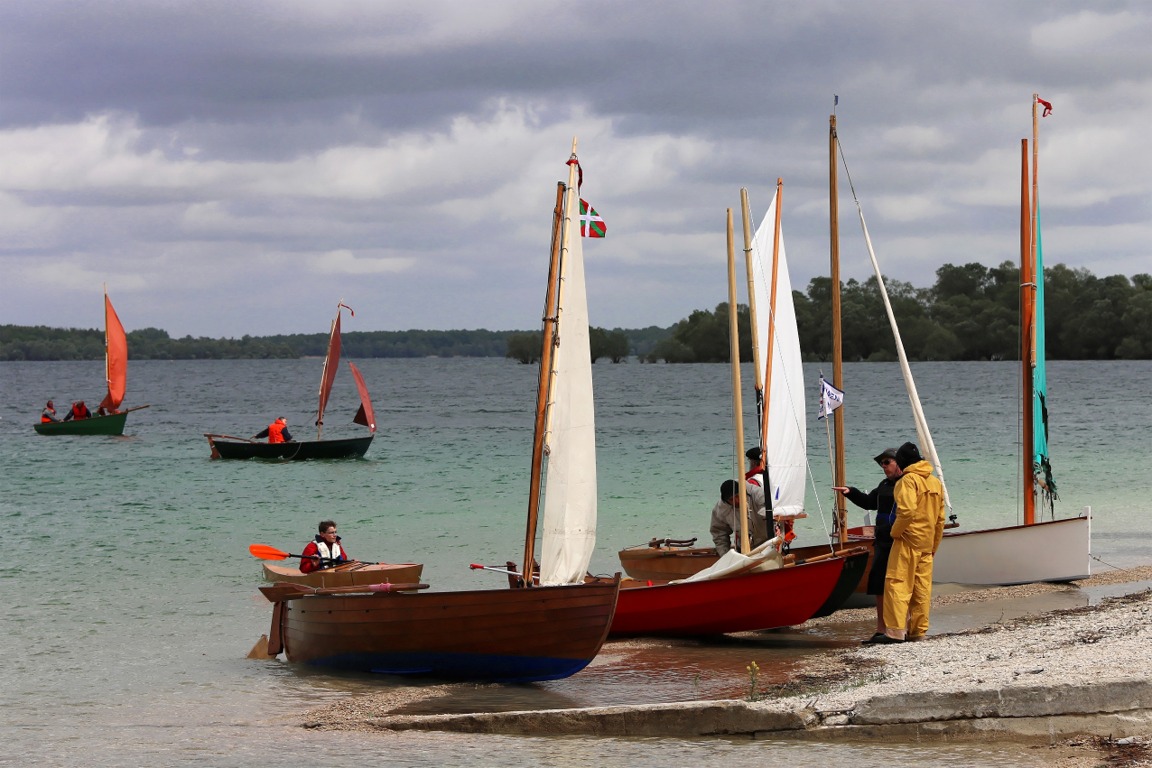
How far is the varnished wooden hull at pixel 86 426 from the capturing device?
56.5 meters

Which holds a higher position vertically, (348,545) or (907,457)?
(907,457)

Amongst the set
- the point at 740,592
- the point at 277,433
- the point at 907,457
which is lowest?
the point at 740,592

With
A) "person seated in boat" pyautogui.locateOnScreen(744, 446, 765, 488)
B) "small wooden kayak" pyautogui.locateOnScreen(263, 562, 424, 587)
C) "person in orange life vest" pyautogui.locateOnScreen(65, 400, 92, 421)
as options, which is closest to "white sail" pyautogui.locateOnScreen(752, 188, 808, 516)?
"person seated in boat" pyautogui.locateOnScreen(744, 446, 765, 488)

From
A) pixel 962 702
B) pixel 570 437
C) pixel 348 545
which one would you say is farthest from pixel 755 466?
pixel 348 545

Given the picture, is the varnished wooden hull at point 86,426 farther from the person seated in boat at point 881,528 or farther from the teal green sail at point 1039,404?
the person seated in boat at point 881,528

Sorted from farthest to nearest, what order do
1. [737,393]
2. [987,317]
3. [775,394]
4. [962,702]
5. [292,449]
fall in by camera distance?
[987,317], [292,449], [775,394], [737,393], [962,702]

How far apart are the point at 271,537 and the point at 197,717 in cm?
1489

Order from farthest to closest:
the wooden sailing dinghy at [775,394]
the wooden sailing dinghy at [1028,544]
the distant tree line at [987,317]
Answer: the distant tree line at [987,317], the wooden sailing dinghy at [1028,544], the wooden sailing dinghy at [775,394]

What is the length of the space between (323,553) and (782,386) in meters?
5.85

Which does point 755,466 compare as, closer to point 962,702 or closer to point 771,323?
point 771,323

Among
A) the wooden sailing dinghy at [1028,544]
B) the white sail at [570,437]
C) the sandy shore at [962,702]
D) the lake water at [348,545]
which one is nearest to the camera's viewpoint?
the sandy shore at [962,702]

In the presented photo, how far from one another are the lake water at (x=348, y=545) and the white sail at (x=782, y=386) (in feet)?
8.84

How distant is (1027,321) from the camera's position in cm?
1684

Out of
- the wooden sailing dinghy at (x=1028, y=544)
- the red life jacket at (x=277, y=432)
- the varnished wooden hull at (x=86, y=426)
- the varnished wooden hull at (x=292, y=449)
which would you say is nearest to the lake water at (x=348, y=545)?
the varnished wooden hull at (x=292, y=449)
